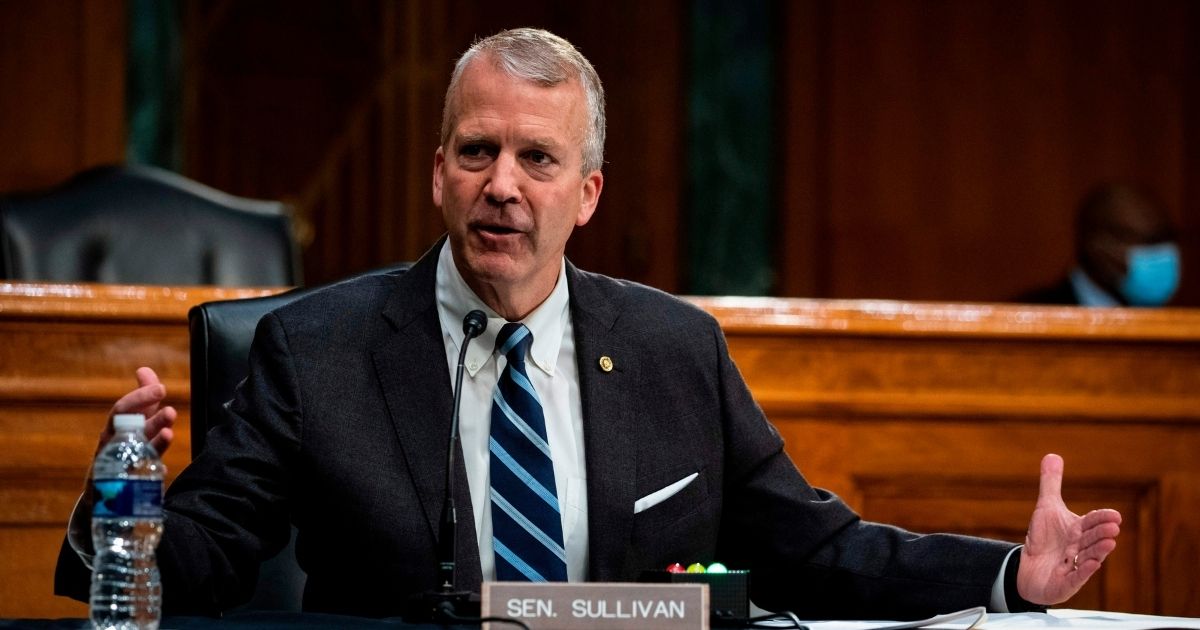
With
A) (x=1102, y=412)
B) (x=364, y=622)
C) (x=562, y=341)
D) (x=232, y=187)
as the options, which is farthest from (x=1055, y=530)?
(x=232, y=187)

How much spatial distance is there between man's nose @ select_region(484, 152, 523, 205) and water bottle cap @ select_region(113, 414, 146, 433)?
56cm

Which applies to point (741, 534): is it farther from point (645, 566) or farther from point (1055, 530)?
point (1055, 530)

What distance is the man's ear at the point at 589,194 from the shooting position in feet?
6.79

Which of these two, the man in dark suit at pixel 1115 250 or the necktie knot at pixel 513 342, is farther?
the man in dark suit at pixel 1115 250

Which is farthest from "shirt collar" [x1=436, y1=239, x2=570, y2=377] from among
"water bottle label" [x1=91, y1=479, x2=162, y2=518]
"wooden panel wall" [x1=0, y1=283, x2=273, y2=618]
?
"wooden panel wall" [x1=0, y1=283, x2=273, y2=618]

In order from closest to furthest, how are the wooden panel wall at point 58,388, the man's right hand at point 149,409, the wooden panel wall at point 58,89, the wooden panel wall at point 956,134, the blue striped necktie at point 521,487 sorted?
the man's right hand at point 149,409 → the blue striped necktie at point 521,487 → the wooden panel wall at point 58,388 → the wooden panel wall at point 58,89 → the wooden panel wall at point 956,134

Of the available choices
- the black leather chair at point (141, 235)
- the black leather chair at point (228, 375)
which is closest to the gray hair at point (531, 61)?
the black leather chair at point (228, 375)

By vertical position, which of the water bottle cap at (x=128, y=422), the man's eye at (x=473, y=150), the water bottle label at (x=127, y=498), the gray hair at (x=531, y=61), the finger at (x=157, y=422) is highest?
the gray hair at (x=531, y=61)

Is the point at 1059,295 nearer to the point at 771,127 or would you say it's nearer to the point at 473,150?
the point at 771,127

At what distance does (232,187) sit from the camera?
18.7ft

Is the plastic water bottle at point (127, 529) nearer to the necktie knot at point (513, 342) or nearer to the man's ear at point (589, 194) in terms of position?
the necktie knot at point (513, 342)

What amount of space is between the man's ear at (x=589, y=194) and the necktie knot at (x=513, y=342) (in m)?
0.18

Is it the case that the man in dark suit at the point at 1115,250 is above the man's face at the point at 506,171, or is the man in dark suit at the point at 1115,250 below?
below

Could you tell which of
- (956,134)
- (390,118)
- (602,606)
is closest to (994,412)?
(602,606)
